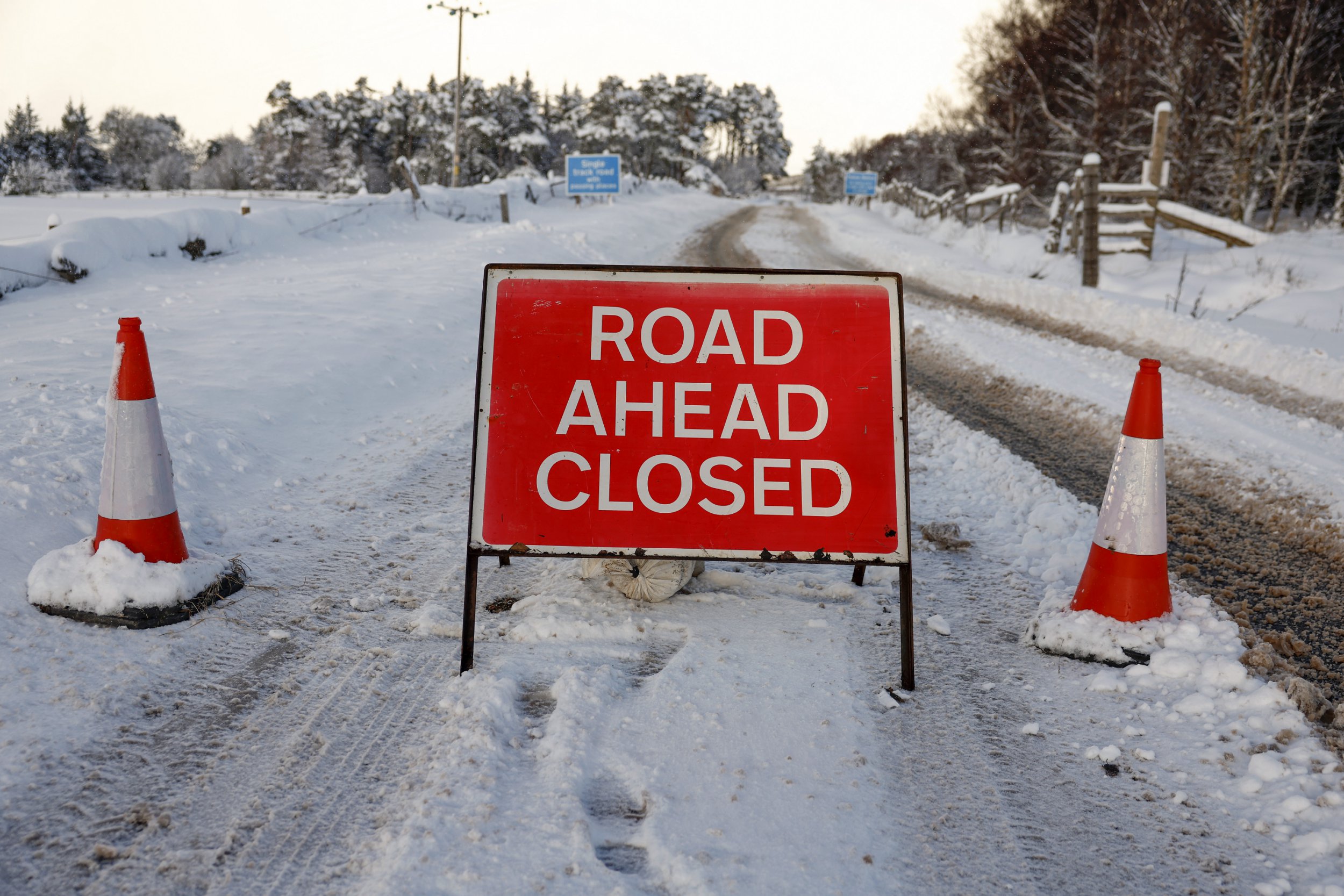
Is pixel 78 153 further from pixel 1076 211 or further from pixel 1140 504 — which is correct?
pixel 1140 504

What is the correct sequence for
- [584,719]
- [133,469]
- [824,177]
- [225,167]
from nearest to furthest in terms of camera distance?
[584,719]
[133,469]
[225,167]
[824,177]

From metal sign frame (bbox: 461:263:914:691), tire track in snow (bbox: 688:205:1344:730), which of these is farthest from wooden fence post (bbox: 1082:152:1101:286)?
metal sign frame (bbox: 461:263:914:691)

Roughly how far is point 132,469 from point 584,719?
204cm

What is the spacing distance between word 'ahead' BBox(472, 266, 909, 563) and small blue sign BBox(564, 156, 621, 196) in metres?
24.9

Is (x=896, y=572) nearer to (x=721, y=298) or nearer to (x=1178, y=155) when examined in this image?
(x=721, y=298)

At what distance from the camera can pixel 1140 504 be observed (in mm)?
2865

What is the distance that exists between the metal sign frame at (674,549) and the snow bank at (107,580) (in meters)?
1.13

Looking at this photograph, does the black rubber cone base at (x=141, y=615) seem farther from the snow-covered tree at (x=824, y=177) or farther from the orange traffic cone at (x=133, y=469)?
the snow-covered tree at (x=824, y=177)

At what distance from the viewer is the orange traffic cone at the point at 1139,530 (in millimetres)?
2842

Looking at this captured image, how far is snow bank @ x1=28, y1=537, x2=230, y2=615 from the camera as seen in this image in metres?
2.82

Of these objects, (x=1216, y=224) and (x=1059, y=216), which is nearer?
(x=1216, y=224)

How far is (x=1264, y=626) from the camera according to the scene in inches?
116

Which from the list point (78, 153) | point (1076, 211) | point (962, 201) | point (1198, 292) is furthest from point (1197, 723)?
point (78, 153)

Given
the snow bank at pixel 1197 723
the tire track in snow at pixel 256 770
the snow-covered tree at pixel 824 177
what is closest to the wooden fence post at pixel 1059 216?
the snow bank at pixel 1197 723
